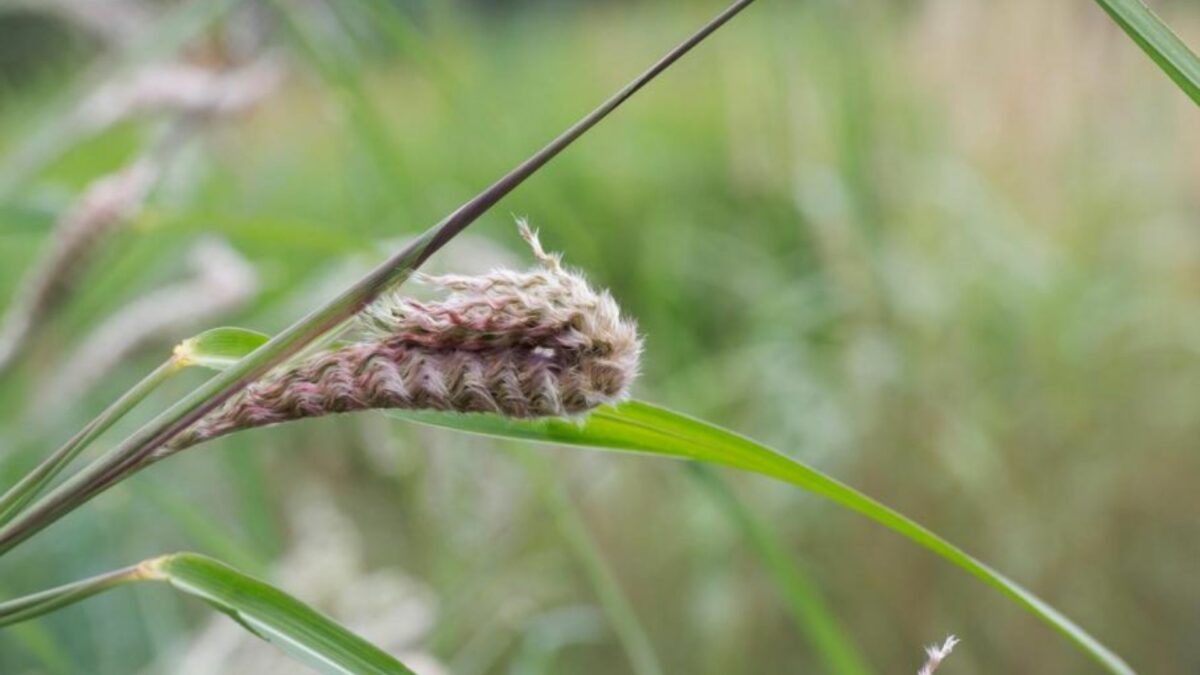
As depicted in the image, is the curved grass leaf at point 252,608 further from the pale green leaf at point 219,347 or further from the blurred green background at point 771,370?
the blurred green background at point 771,370

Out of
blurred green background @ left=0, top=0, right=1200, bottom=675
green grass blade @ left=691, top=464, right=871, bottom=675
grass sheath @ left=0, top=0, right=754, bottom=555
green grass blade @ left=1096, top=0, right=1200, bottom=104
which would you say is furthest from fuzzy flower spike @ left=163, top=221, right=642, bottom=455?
blurred green background @ left=0, top=0, right=1200, bottom=675

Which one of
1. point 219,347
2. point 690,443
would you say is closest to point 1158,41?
point 690,443

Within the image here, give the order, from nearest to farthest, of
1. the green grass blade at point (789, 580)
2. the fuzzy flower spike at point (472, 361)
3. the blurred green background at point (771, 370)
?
the fuzzy flower spike at point (472, 361) < the green grass blade at point (789, 580) < the blurred green background at point (771, 370)

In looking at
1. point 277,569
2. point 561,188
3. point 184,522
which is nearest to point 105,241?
point 184,522

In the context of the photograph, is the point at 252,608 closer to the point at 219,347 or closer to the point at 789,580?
the point at 219,347

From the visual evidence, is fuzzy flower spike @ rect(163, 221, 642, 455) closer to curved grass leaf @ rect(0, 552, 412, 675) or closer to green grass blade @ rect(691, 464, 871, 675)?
curved grass leaf @ rect(0, 552, 412, 675)

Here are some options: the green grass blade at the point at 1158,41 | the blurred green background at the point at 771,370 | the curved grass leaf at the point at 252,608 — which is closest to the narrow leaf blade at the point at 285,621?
the curved grass leaf at the point at 252,608
